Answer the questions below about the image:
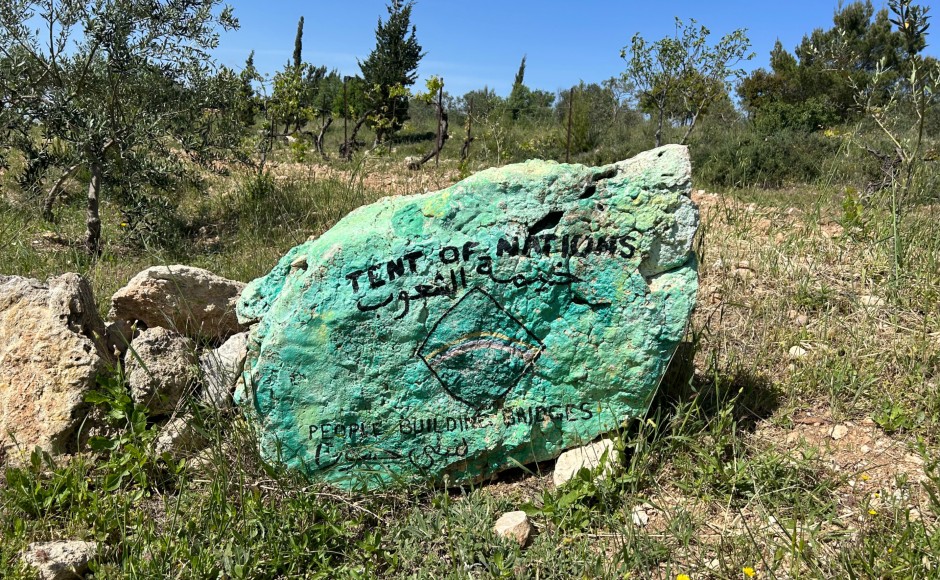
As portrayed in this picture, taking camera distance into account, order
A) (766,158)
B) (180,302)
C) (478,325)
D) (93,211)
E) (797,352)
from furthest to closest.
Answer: (766,158)
(93,211)
(797,352)
(180,302)
(478,325)

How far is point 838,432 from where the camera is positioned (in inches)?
109

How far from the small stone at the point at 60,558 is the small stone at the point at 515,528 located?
1.39 m

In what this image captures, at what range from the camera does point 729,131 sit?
13.1m

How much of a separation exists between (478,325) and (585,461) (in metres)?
0.69

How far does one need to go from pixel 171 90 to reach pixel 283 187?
1279 mm

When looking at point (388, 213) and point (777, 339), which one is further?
point (777, 339)

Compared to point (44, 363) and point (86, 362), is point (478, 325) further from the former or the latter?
point (44, 363)

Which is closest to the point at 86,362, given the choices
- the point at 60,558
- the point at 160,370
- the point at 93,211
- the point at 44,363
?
the point at 44,363

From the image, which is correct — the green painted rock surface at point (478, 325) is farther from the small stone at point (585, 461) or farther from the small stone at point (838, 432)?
the small stone at point (838, 432)

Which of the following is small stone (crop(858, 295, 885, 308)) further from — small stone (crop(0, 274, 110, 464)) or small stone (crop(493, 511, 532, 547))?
small stone (crop(0, 274, 110, 464))

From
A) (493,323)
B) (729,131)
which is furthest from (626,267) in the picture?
(729,131)

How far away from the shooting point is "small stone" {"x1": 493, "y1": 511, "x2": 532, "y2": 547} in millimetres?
2246

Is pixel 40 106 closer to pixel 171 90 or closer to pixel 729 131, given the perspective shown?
pixel 171 90

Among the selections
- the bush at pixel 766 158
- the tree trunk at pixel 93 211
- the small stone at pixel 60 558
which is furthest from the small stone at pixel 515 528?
the bush at pixel 766 158
